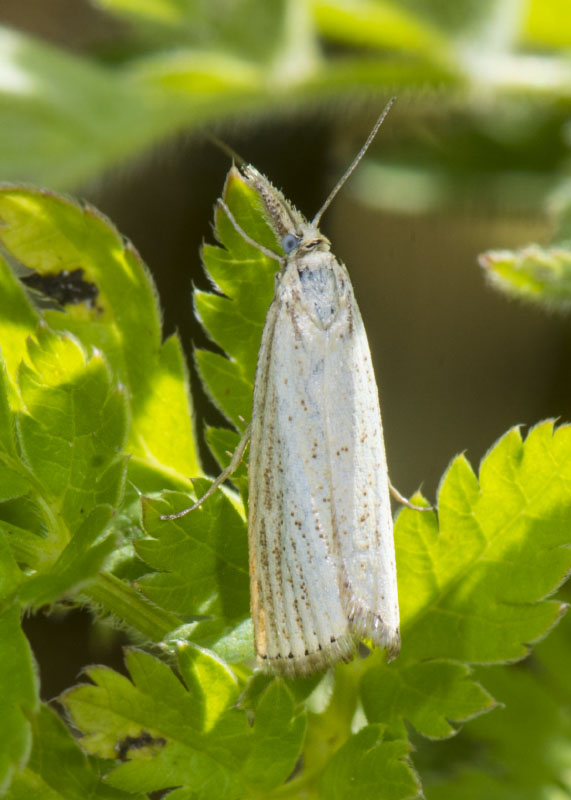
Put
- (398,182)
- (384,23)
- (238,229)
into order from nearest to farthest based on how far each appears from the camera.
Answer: (238,229) < (384,23) < (398,182)

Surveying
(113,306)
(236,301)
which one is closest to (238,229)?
(236,301)

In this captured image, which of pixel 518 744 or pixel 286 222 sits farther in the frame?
pixel 518 744

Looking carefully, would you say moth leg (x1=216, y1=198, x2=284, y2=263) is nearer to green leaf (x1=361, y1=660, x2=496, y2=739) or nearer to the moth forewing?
the moth forewing

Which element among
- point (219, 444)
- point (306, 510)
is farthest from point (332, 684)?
point (219, 444)

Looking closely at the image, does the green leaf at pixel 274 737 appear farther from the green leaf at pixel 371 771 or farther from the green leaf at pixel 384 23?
the green leaf at pixel 384 23

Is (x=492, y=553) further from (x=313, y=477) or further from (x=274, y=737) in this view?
(x=274, y=737)

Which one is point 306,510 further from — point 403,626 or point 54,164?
point 54,164
